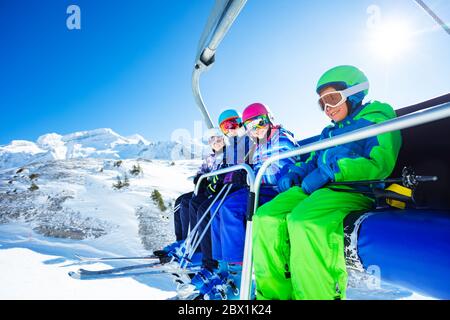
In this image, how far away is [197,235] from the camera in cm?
262

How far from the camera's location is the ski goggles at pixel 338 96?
5.59ft

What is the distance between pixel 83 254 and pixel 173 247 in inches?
108

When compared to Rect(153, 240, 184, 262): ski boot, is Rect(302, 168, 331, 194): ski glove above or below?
above

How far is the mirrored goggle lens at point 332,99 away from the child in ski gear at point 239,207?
1.46ft

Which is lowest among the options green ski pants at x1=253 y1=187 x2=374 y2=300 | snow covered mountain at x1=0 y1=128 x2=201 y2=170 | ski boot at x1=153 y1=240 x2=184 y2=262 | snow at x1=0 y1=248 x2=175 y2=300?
snow at x1=0 y1=248 x2=175 y2=300

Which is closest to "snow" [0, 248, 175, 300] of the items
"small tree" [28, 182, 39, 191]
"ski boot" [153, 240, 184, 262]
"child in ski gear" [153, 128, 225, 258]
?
"ski boot" [153, 240, 184, 262]

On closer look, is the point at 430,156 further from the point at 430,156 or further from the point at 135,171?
the point at 135,171

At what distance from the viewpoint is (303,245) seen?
1.21 m

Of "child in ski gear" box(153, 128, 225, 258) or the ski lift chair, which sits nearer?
the ski lift chair

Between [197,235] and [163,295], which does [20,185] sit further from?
Result: [197,235]

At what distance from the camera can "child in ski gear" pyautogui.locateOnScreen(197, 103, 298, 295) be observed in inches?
75.8

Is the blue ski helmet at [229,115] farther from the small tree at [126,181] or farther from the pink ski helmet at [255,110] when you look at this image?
the small tree at [126,181]

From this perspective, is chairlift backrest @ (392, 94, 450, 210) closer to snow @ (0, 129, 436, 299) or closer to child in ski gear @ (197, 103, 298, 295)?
snow @ (0, 129, 436, 299)
